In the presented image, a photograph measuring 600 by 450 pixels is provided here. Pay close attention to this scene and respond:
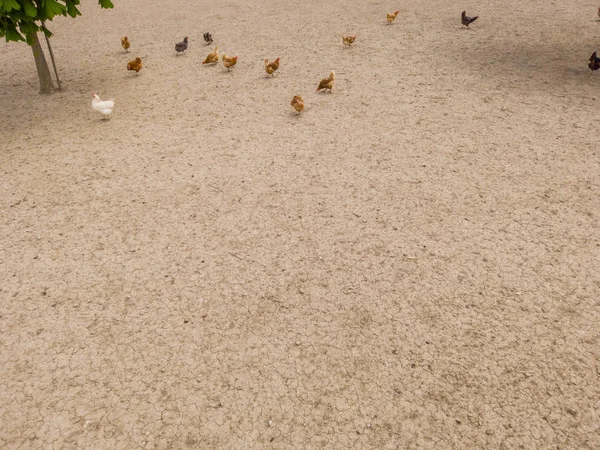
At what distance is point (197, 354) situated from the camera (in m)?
3.30

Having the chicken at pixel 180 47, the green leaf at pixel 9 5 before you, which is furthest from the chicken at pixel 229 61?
the green leaf at pixel 9 5

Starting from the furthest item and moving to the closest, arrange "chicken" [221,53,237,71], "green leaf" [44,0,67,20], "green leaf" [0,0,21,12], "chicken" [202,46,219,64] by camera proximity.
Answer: "chicken" [202,46,219,64], "chicken" [221,53,237,71], "green leaf" [44,0,67,20], "green leaf" [0,0,21,12]

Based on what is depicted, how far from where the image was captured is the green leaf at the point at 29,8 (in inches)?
221

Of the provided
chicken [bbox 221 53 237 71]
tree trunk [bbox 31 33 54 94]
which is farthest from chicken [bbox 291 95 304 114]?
tree trunk [bbox 31 33 54 94]

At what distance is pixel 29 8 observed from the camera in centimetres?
564

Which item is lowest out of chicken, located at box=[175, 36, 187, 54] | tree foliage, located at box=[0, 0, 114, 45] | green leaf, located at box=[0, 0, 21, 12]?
chicken, located at box=[175, 36, 187, 54]

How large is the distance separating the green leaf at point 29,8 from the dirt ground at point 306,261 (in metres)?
1.54

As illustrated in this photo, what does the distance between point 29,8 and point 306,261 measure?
191 inches

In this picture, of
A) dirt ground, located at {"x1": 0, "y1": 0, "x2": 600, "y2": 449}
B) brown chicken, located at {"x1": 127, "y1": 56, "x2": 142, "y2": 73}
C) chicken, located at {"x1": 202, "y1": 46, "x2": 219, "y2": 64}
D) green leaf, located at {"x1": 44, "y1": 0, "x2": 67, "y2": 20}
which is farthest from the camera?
chicken, located at {"x1": 202, "y1": 46, "x2": 219, "y2": 64}

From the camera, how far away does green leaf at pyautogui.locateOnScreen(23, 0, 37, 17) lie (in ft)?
18.4

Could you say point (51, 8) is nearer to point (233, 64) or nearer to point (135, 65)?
point (135, 65)

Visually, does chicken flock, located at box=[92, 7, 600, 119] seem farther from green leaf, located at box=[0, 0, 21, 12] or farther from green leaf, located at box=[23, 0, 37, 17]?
green leaf, located at box=[0, 0, 21, 12]

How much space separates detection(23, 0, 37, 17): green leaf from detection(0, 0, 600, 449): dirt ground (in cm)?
154

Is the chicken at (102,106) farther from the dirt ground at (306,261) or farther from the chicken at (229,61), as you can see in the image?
the chicken at (229,61)
